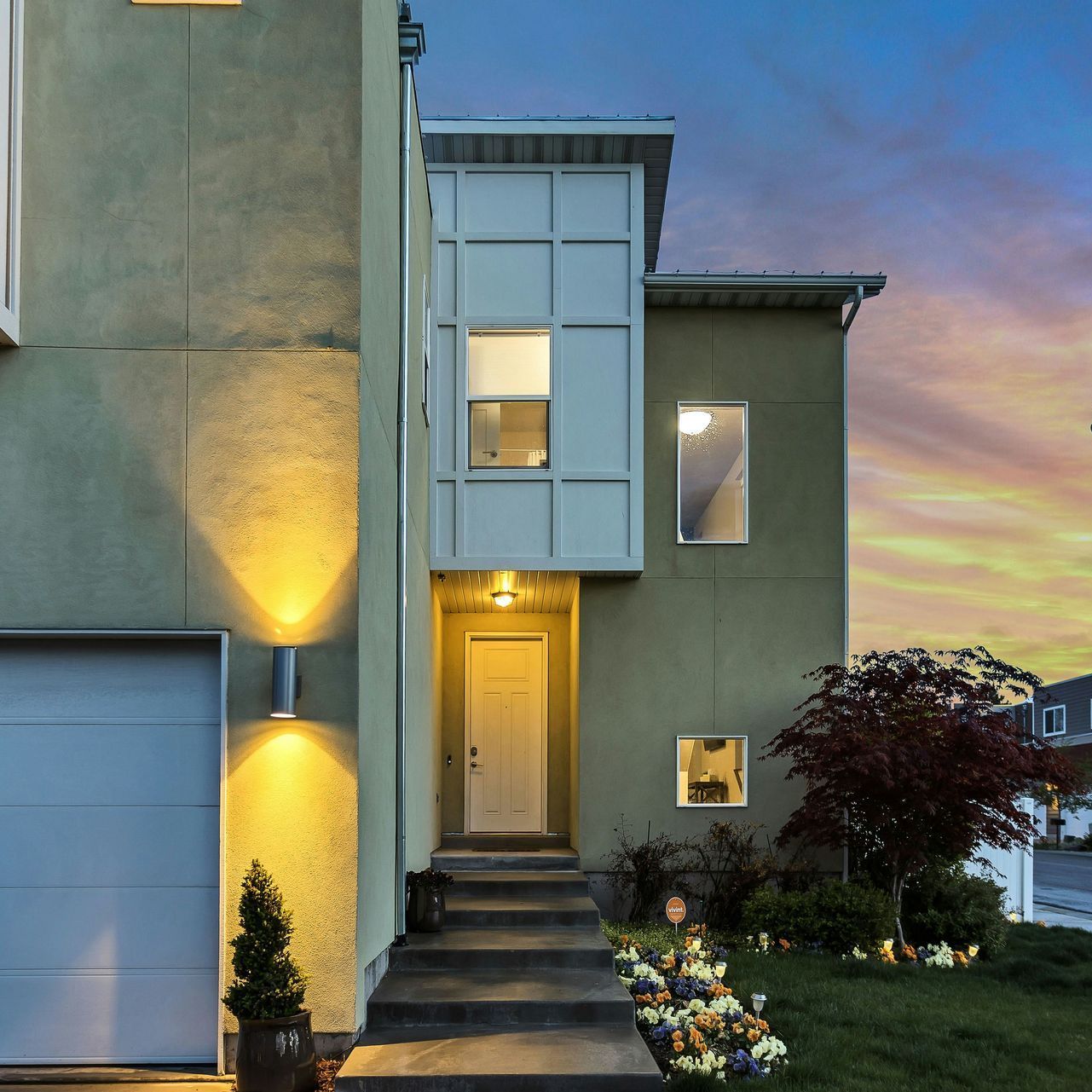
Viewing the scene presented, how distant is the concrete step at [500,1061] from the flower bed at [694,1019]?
1.09ft

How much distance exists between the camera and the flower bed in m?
5.63

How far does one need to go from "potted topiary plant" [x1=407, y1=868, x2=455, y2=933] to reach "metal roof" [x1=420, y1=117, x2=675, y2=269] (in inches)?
268

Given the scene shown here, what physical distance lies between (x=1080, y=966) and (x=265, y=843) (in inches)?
283

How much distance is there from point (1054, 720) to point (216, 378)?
4438cm

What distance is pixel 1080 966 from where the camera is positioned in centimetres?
848

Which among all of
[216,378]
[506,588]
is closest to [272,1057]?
[216,378]

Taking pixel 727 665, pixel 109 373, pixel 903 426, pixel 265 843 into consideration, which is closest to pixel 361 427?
pixel 109 373

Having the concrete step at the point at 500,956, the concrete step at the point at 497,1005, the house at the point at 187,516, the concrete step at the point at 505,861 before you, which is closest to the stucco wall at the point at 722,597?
the concrete step at the point at 505,861

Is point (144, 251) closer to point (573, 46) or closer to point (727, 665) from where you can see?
point (727, 665)

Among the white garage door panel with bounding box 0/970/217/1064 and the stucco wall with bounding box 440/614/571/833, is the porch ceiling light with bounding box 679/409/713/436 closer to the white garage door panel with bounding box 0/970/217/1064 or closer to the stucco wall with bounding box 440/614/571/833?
the stucco wall with bounding box 440/614/571/833

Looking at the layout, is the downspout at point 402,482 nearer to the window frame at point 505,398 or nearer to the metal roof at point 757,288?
the window frame at point 505,398

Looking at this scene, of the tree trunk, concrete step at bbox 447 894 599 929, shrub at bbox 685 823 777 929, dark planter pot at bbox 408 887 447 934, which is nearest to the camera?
dark planter pot at bbox 408 887 447 934

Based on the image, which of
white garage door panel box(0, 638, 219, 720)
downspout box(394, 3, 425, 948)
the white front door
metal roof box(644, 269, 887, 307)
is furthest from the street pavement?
white garage door panel box(0, 638, 219, 720)

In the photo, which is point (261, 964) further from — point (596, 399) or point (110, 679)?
point (596, 399)
